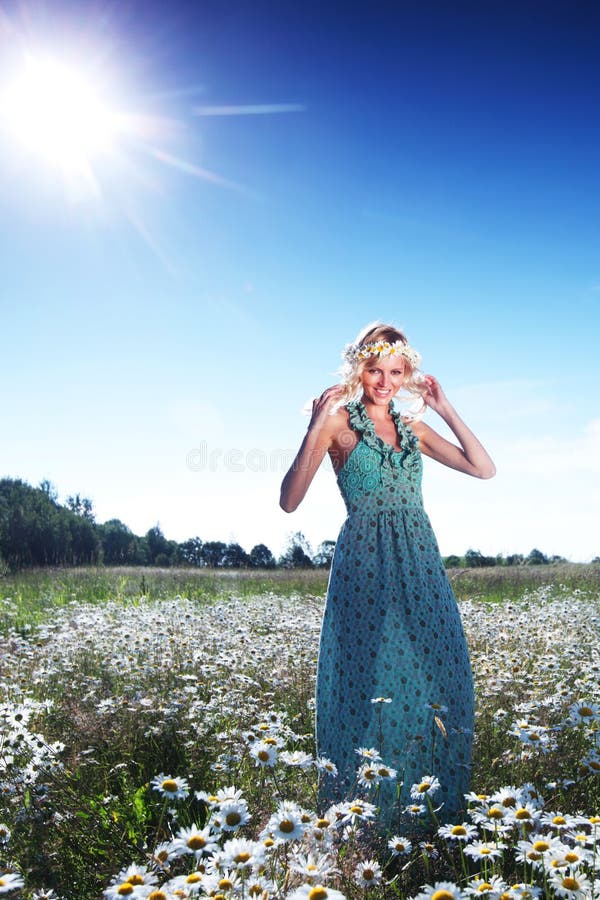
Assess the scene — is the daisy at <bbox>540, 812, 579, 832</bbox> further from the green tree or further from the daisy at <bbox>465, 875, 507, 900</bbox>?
the green tree

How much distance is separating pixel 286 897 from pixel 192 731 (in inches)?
103

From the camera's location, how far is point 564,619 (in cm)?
648

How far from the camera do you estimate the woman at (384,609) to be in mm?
3006

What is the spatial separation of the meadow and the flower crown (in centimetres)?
179

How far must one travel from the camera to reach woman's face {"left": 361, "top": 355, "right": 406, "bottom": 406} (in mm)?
3742

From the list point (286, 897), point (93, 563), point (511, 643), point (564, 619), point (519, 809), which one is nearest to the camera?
point (286, 897)

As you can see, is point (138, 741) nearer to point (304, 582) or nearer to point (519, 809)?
point (519, 809)

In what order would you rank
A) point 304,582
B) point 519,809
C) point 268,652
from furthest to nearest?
point 304,582
point 268,652
point 519,809

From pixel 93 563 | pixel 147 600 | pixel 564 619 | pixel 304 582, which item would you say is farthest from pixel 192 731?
pixel 93 563

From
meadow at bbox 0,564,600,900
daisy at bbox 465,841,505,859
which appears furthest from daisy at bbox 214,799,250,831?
daisy at bbox 465,841,505,859

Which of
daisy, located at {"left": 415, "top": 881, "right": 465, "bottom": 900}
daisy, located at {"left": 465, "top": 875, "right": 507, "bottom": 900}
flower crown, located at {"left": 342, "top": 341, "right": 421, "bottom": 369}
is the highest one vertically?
flower crown, located at {"left": 342, "top": 341, "right": 421, "bottom": 369}

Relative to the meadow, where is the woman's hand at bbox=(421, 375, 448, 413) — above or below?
above

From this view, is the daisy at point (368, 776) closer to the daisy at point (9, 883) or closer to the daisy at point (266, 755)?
the daisy at point (266, 755)

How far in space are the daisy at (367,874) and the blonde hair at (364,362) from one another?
2.22m
